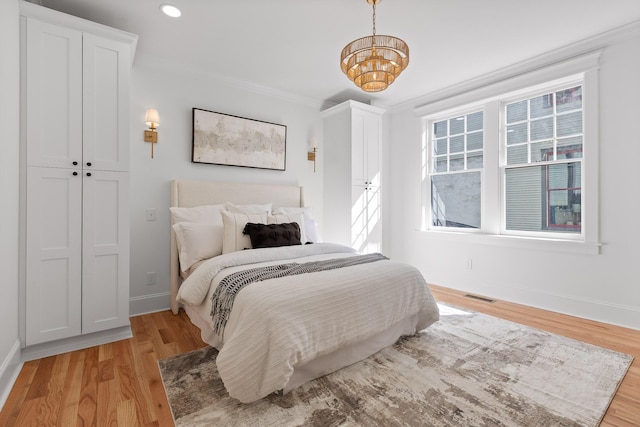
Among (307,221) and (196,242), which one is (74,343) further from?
(307,221)

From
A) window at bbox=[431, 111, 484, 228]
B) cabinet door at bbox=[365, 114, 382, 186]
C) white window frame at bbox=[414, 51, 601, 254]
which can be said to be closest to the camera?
white window frame at bbox=[414, 51, 601, 254]

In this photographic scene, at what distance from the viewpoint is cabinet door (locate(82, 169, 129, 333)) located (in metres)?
2.30

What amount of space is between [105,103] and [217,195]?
1308 mm

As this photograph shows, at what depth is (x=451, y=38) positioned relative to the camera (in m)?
2.78

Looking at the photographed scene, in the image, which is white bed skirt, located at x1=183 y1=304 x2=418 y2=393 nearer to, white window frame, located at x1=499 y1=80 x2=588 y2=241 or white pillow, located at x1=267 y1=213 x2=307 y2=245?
white pillow, located at x1=267 y1=213 x2=307 y2=245

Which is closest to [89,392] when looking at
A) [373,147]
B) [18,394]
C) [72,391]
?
[72,391]

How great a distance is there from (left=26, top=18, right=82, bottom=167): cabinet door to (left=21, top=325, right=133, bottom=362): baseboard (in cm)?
129

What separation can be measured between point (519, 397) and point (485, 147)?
9.48 ft

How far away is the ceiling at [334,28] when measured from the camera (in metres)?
2.34

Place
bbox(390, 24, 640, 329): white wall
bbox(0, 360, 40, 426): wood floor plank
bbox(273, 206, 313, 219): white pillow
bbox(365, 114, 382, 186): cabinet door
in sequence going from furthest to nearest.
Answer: bbox(365, 114, 382, 186): cabinet door
bbox(273, 206, 313, 219): white pillow
bbox(390, 24, 640, 329): white wall
bbox(0, 360, 40, 426): wood floor plank

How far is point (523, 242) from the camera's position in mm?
3338

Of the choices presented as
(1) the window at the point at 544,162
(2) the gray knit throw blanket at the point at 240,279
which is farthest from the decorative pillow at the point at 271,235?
(1) the window at the point at 544,162

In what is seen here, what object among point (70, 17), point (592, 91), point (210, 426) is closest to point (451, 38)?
point (592, 91)

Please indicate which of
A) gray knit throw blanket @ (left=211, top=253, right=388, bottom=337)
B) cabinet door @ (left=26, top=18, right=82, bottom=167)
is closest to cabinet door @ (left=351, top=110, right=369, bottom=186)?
gray knit throw blanket @ (left=211, top=253, right=388, bottom=337)
